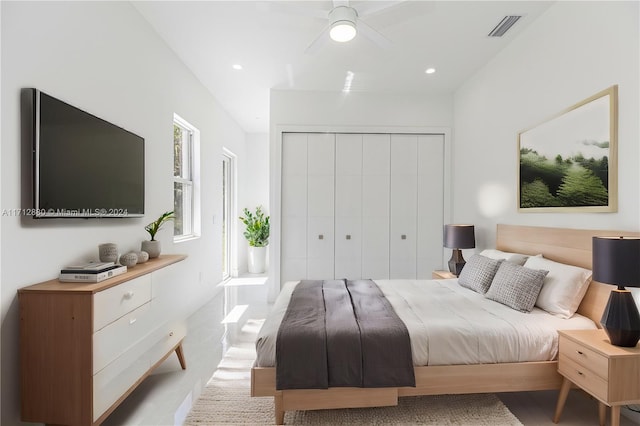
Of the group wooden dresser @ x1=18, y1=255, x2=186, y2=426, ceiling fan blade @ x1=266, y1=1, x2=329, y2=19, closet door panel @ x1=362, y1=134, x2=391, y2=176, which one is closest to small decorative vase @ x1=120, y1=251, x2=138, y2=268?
wooden dresser @ x1=18, y1=255, x2=186, y2=426

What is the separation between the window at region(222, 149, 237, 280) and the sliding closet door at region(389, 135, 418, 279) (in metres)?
3.06

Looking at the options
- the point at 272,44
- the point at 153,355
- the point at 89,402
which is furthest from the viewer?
the point at 272,44

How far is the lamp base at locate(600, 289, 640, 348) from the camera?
1636 mm

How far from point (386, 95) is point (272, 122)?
5.46ft

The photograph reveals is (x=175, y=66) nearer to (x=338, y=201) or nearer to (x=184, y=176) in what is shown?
(x=184, y=176)

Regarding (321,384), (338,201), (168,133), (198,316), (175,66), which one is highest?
(175,66)

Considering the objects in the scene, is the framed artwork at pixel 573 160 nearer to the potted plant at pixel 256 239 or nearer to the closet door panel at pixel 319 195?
the closet door panel at pixel 319 195

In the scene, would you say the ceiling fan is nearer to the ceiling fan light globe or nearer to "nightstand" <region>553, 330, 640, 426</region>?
the ceiling fan light globe

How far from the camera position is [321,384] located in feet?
5.74

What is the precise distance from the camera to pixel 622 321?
5.40 feet

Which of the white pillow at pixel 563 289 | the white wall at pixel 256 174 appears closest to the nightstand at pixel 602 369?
the white pillow at pixel 563 289

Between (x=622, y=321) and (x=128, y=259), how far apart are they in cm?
294

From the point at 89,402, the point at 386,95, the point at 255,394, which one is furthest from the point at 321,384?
the point at 386,95

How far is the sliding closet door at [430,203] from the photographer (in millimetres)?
4461
